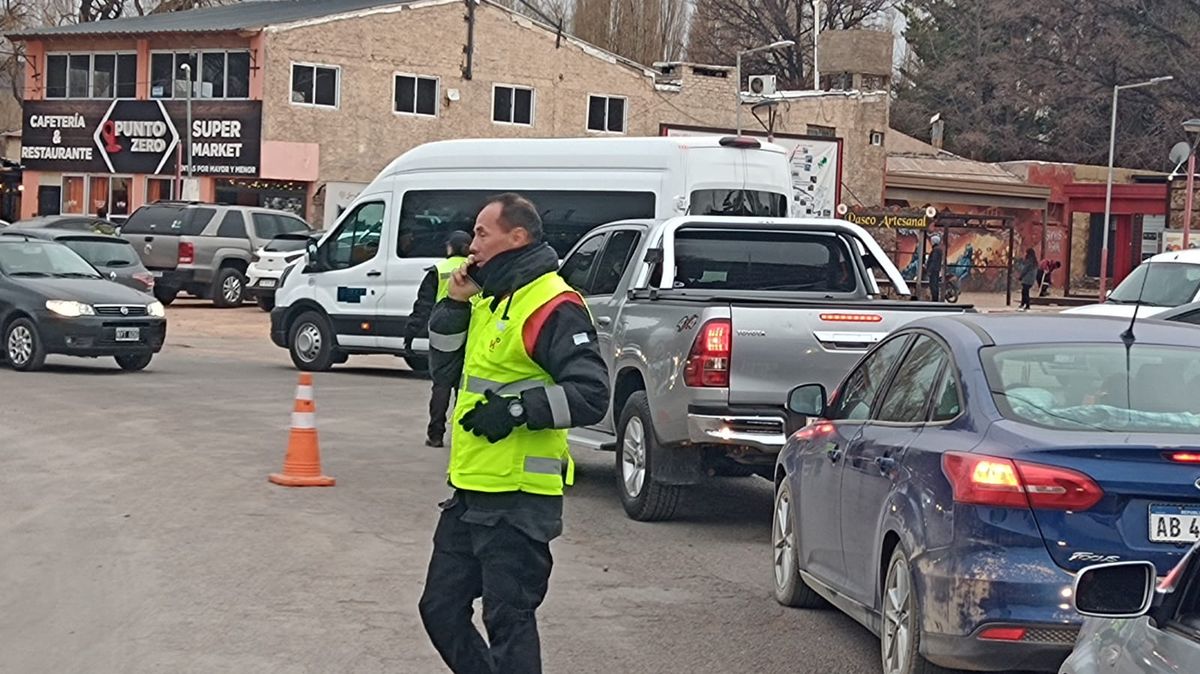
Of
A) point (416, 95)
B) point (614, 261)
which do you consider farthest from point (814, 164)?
point (614, 261)

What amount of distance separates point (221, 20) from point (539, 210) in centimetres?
3183

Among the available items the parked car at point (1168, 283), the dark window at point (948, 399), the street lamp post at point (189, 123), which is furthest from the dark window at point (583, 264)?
the street lamp post at point (189, 123)

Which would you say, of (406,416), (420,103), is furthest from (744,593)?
(420,103)

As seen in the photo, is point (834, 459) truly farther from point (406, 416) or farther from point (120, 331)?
point (120, 331)

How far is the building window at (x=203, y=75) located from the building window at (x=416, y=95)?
4455 millimetres

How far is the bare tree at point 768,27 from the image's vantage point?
71.5 m

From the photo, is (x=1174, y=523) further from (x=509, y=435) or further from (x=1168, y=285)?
(x=1168, y=285)

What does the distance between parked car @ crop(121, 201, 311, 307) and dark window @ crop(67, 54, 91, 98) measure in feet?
57.2

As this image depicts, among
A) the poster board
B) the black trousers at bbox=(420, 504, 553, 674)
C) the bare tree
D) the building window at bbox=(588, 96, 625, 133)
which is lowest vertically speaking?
the black trousers at bbox=(420, 504, 553, 674)

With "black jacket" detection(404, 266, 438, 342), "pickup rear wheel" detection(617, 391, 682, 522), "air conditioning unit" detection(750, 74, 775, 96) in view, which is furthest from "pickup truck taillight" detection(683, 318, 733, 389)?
"air conditioning unit" detection(750, 74, 775, 96)

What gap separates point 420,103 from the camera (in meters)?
49.4

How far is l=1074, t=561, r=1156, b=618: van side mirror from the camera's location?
12.2 ft

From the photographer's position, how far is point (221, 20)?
50.2 metres

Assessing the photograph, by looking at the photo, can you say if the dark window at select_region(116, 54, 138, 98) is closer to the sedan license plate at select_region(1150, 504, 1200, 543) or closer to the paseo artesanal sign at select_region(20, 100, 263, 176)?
the paseo artesanal sign at select_region(20, 100, 263, 176)
